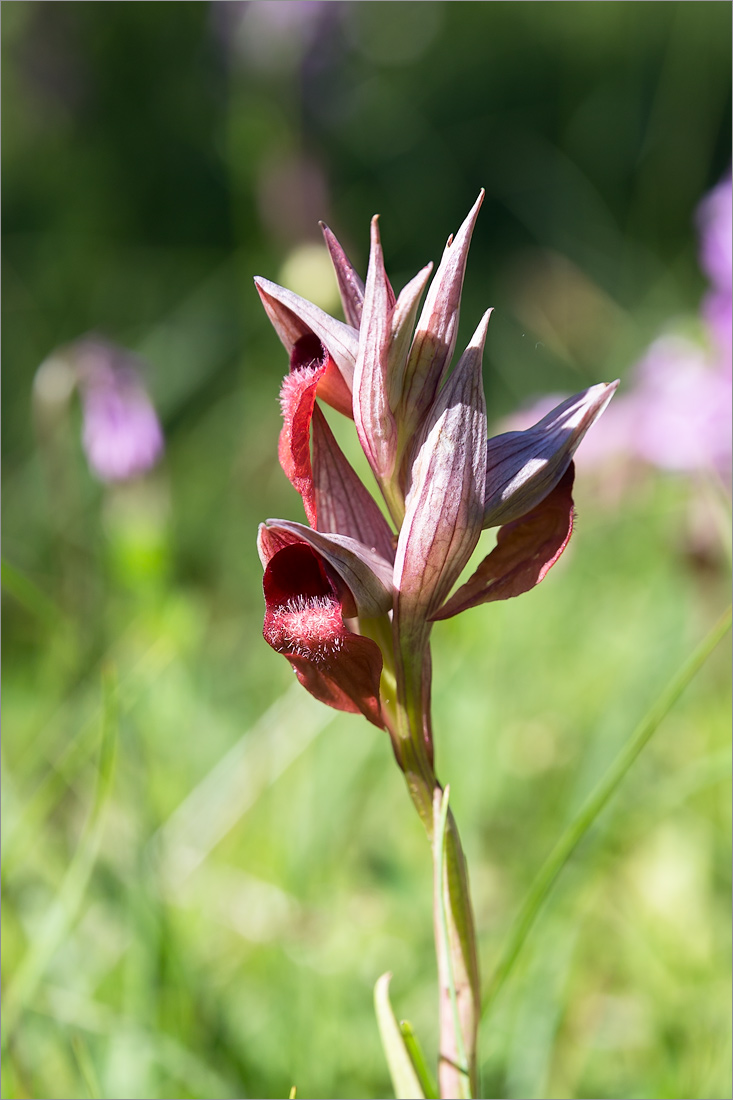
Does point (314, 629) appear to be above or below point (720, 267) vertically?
below

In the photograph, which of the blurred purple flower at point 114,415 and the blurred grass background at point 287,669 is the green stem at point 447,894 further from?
the blurred purple flower at point 114,415

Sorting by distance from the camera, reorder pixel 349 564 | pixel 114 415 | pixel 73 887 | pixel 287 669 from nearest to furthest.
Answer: pixel 349 564
pixel 73 887
pixel 114 415
pixel 287 669

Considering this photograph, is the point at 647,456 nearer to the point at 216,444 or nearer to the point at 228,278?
the point at 216,444

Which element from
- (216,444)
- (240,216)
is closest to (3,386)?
(216,444)

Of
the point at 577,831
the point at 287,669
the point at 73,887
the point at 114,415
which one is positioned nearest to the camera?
the point at 577,831

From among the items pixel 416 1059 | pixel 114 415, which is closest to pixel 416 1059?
pixel 416 1059

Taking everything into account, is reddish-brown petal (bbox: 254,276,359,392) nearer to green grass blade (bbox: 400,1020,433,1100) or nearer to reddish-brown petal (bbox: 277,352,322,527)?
reddish-brown petal (bbox: 277,352,322,527)

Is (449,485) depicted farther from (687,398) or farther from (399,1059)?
→ (687,398)

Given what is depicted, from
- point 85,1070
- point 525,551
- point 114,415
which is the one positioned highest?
point 114,415
